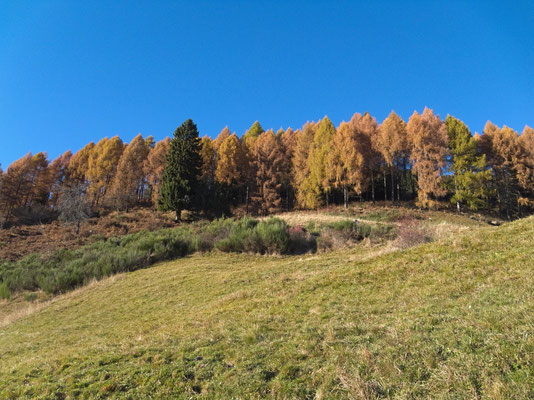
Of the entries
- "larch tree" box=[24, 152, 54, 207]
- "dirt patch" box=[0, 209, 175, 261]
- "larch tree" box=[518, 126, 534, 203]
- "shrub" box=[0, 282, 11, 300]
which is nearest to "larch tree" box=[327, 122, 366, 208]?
"larch tree" box=[518, 126, 534, 203]

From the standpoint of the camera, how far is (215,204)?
120 ft

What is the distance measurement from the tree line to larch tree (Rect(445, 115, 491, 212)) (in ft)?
0.39

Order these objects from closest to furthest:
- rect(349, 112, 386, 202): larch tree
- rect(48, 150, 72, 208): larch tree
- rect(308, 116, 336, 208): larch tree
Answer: rect(308, 116, 336, 208): larch tree → rect(349, 112, 386, 202): larch tree → rect(48, 150, 72, 208): larch tree

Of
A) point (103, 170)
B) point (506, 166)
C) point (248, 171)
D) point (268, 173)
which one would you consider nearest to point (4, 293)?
point (268, 173)

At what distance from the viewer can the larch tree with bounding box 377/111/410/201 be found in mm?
35125

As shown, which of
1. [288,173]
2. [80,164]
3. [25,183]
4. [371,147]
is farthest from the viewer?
[80,164]

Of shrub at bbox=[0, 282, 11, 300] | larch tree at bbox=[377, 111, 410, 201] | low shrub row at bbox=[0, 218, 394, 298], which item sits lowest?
shrub at bbox=[0, 282, 11, 300]

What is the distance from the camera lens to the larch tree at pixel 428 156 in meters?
31.6

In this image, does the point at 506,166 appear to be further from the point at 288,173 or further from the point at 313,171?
the point at 288,173

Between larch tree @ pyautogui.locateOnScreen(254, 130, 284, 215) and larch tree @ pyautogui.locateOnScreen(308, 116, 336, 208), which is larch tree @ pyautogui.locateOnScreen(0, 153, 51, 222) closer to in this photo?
larch tree @ pyautogui.locateOnScreen(254, 130, 284, 215)

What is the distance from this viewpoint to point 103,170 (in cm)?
4497

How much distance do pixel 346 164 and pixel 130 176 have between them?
33259 millimetres

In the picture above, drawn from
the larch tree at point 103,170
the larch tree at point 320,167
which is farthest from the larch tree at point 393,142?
the larch tree at point 103,170

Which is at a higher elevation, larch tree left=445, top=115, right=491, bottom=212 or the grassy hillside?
larch tree left=445, top=115, right=491, bottom=212
